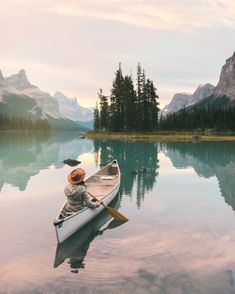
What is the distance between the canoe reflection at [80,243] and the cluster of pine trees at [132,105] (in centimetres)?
10247

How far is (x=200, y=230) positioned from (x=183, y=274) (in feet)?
20.2

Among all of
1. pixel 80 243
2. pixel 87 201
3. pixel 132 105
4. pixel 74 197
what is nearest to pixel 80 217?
pixel 87 201

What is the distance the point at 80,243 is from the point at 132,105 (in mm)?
107897

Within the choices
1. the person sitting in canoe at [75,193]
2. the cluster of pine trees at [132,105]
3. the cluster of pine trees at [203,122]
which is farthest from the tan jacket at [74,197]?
the cluster of pine trees at [203,122]

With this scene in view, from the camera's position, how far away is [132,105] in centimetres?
12231

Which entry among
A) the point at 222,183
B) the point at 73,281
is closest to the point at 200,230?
the point at 73,281

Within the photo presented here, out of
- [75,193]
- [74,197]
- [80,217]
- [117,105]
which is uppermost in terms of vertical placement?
[117,105]

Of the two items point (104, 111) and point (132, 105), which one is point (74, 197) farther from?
point (104, 111)

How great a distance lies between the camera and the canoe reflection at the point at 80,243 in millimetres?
14014

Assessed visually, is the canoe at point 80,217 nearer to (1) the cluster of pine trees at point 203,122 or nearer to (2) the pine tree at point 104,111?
(2) the pine tree at point 104,111

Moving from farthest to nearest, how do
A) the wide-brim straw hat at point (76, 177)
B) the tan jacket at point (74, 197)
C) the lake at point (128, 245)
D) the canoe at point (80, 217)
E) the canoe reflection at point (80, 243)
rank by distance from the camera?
the wide-brim straw hat at point (76, 177)
the tan jacket at point (74, 197)
the canoe at point (80, 217)
the canoe reflection at point (80, 243)
the lake at point (128, 245)

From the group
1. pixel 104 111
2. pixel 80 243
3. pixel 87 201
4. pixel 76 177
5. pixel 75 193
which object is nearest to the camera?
pixel 80 243

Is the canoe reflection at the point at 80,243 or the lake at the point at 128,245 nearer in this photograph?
the lake at the point at 128,245

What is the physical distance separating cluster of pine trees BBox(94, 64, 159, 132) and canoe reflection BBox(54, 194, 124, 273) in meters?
102
